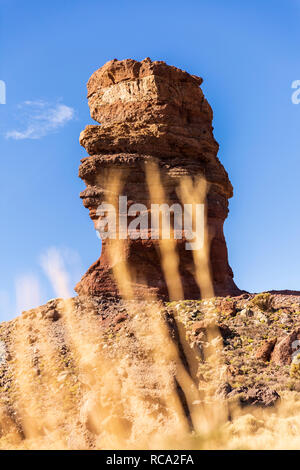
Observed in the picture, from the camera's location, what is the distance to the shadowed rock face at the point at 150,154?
31125 mm

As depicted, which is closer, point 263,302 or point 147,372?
point 147,372

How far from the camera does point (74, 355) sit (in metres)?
25.1

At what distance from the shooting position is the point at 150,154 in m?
32.4

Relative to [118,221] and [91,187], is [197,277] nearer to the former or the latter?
[118,221]

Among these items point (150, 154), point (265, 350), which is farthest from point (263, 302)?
point (150, 154)

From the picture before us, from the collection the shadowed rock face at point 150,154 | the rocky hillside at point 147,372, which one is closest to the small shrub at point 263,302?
the rocky hillside at point 147,372

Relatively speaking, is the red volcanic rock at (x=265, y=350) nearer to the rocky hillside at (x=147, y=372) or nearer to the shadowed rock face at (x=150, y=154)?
the rocky hillside at (x=147, y=372)

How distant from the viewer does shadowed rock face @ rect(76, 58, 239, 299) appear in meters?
31.1

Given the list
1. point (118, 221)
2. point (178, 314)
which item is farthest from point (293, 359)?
point (118, 221)

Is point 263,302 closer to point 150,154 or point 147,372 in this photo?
point 147,372

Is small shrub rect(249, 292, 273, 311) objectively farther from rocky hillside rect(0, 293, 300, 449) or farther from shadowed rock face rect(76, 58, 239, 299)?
shadowed rock face rect(76, 58, 239, 299)

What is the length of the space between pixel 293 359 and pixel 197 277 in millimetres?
8884

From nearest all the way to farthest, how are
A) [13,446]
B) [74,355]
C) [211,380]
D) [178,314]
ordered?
[13,446], [211,380], [74,355], [178,314]

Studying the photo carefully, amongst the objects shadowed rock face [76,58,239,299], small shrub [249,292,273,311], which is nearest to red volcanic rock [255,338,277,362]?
small shrub [249,292,273,311]
